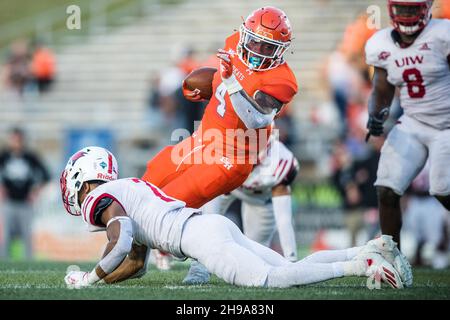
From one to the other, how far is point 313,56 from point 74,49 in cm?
496

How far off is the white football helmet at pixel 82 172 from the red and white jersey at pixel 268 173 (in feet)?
8.21

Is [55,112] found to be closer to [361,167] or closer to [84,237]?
[84,237]

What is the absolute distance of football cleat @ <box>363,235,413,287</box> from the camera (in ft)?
19.8

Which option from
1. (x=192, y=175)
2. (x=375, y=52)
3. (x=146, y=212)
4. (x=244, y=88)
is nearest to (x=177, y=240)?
(x=146, y=212)

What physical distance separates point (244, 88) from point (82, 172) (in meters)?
1.56

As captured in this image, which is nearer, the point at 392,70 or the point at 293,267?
the point at 293,267

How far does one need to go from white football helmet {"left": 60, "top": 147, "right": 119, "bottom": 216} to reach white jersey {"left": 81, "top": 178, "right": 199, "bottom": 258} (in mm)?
152

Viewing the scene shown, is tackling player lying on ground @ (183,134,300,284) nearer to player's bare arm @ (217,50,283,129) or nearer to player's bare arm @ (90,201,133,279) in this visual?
player's bare arm @ (217,50,283,129)

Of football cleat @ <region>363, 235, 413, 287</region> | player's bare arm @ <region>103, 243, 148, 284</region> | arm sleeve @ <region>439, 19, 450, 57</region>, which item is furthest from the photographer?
arm sleeve @ <region>439, 19, 450, 57</region>

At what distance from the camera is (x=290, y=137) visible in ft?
46.8

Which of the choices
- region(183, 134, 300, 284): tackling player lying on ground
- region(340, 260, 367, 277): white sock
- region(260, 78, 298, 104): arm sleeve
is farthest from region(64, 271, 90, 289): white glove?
region(183, 134, 300, 284): tackling player lying on ground

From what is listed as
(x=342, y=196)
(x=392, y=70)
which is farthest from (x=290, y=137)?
(x=392, y=70)

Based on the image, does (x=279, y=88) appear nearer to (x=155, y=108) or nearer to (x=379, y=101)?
(x=379, y=101)
